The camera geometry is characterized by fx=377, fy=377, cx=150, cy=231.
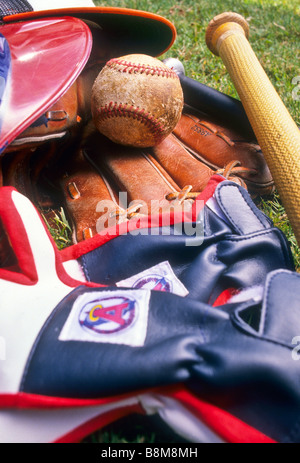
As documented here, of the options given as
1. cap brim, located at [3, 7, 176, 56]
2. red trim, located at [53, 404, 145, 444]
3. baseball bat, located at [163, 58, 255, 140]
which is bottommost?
red trim, located at [53, 404, 145, 444]

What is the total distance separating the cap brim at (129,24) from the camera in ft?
5.36

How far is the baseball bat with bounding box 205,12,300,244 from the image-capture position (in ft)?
4.48

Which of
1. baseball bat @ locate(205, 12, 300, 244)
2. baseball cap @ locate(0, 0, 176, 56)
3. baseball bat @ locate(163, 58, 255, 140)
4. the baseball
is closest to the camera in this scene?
baseball bat @ locate(205, 12, 300, 244)

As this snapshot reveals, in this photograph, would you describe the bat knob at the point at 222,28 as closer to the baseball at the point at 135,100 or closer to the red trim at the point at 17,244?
the baseball at the point at 135,100

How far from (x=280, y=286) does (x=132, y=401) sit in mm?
440

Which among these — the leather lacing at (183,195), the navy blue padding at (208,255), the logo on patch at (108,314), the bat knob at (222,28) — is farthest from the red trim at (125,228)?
the bat knob at (222,28)

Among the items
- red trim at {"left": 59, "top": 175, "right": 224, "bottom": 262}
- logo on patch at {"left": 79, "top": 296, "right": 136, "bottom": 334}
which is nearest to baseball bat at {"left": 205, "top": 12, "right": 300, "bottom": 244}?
red trim at {"left": 59, "top": 175, "right": 224, "bottom": 262}

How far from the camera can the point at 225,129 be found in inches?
74.4

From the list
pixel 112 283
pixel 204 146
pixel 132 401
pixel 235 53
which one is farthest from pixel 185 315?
pixel 235 53

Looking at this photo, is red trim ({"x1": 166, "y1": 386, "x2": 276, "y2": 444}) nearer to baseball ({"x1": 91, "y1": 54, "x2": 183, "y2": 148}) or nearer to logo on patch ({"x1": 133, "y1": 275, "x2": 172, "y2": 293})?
logo on patch ({"x1": 133, "y1": 275, "x2": 172, "y2": 293})

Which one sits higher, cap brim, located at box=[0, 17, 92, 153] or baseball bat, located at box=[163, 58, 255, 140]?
cap brim, located at box=[0, 17, 92, 153]

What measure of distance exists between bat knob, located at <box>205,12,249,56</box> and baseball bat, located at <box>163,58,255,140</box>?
0.32 metres

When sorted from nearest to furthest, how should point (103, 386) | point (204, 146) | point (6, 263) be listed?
point (103, 386) → point (6, 263) → point (204, 146)
